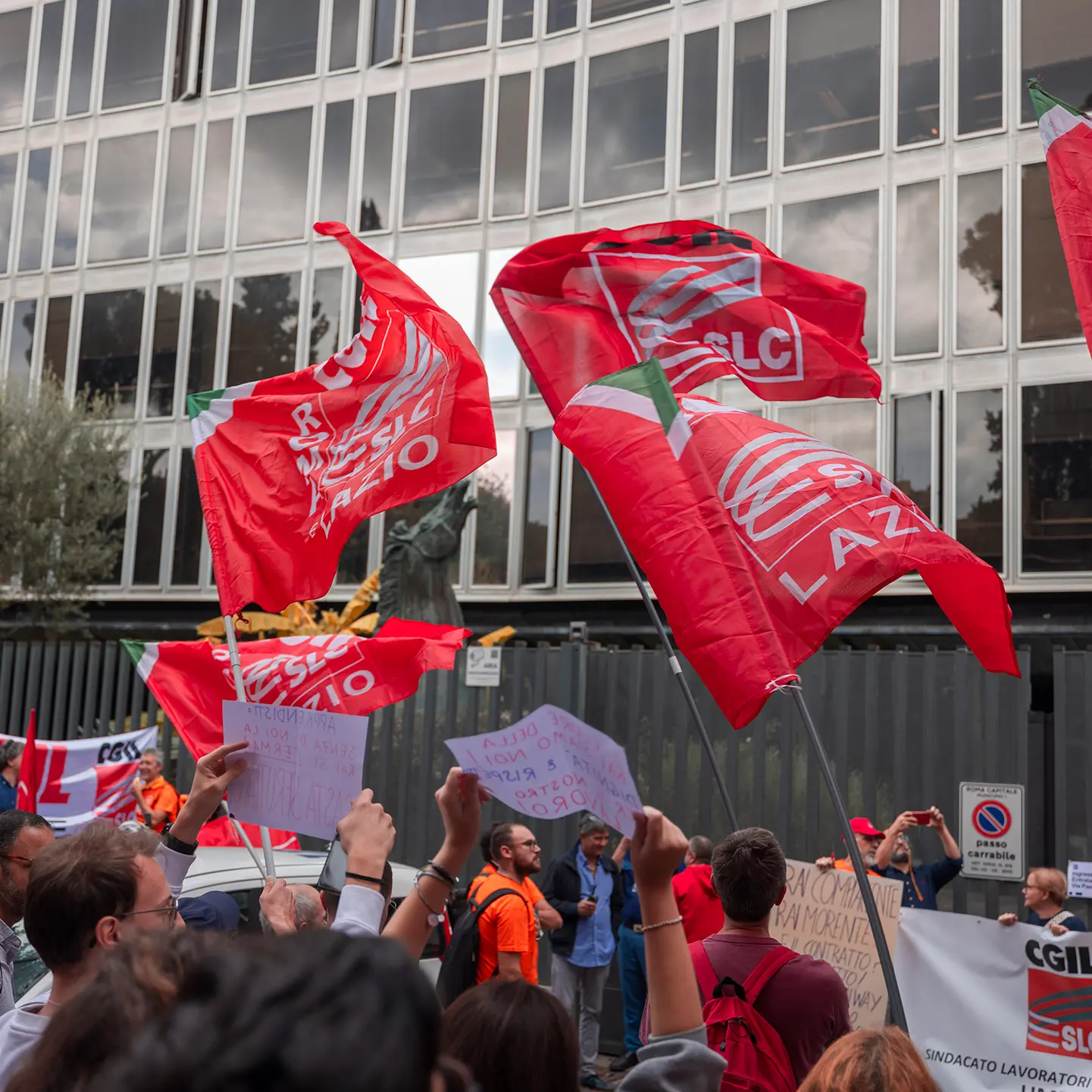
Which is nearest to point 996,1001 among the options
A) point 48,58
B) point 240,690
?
point 240,690

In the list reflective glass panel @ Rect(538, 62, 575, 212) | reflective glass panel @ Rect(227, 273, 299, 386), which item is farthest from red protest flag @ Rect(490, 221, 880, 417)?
reflective glass panel @ Rect(227, 273, 299, 386)

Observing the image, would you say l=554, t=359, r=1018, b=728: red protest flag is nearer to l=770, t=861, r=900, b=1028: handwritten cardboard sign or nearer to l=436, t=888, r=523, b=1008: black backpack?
l=770, t=861, r=900, b=1028: handwritten cardboard sign

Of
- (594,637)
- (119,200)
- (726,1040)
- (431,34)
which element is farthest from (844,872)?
(119,200)

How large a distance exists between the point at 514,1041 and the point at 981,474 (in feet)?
60.4

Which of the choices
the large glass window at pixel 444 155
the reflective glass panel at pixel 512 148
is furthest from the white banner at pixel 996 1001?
the large glass window at pixel 444 155

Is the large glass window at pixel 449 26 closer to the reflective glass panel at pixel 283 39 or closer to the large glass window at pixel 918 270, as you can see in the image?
the reflective glass panel at pixel 283 39

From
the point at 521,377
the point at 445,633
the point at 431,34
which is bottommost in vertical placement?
the point at 445,633

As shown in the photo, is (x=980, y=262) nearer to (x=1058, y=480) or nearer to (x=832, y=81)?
(x=1058, y=480)

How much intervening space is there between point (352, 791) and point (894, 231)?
58.3 ft

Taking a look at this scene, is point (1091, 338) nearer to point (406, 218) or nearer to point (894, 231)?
point (894, 231)

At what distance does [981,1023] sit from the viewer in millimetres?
Result: 6371

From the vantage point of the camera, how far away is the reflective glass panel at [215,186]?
25.3 meters

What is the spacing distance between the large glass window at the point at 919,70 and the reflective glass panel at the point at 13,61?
17.3 meters

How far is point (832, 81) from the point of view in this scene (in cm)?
2081
